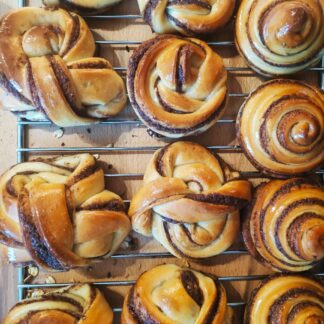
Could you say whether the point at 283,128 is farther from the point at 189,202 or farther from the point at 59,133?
the point at 59,133

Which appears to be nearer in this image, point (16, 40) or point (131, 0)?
point (16, 40)

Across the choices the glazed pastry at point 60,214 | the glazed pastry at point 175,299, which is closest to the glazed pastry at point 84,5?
the glazed pastry at point 60,214

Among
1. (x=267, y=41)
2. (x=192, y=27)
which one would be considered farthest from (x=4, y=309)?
(x=267, y=41)

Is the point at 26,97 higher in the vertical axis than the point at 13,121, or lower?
higher

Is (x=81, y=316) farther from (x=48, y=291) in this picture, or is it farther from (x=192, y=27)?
(x=192, y=27)

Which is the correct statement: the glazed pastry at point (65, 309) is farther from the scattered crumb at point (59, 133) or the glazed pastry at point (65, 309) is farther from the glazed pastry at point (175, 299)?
the scattered crumb at point (59, 133)
